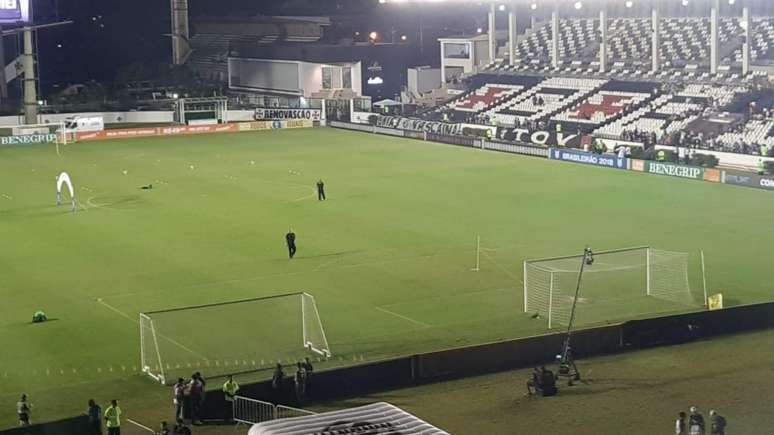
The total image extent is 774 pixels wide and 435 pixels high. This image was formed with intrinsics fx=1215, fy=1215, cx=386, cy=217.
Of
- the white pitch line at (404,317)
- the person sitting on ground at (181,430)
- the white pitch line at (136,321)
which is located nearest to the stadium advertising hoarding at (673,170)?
the white pitch line at (404,317)

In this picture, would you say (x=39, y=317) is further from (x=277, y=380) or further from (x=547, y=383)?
(x=547, y=383)

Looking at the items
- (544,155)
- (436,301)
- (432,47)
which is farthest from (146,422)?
(432,47)

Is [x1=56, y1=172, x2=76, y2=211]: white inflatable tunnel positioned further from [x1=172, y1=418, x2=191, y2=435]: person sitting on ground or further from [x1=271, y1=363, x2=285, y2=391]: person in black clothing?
[x1=172, y1=418, x2=191, y2=435]: person sitting on ground

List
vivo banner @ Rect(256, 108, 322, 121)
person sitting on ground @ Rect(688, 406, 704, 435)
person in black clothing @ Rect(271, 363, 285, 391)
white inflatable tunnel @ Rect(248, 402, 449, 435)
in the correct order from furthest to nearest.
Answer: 1. vivo banner @ Rect(256, 108, 322, 121)
2. person in black clothing @ Rect(271, 363, 285, 391)
3. person sitting on ground @ Rect(688, 406, 704, 435)
4. white inflatable tunnel @ Rect(248, 402, 449, 435)

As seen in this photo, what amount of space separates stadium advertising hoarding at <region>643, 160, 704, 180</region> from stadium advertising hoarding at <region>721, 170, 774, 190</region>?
1.73 meters

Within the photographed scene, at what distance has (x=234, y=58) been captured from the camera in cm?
11438

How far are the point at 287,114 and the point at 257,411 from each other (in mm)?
71100

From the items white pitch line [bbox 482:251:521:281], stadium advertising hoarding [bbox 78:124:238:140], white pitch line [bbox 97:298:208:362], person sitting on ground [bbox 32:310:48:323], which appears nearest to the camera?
white pitch line [bbox 97:298:208:362]

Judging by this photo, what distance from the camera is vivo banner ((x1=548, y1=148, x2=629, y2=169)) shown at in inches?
2618

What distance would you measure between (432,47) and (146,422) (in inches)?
3471

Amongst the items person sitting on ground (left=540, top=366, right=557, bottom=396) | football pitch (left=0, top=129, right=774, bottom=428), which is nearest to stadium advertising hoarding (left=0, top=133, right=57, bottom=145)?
football pitch (left=0, top=129, right=774, bottom=428)

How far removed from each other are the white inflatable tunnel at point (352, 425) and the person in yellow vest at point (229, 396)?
20.2ft

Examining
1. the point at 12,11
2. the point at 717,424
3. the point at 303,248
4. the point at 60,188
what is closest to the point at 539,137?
the point at 60,188

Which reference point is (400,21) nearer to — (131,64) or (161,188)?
(131,64)
